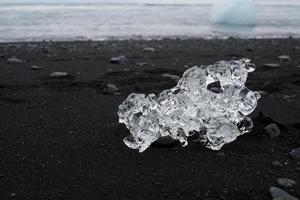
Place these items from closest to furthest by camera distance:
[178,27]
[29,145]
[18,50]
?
[29,145] < [18,50] < [178,27]

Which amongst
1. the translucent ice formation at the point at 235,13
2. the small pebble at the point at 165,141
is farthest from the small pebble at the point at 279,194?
the translucent ice formation at the point at 235,13

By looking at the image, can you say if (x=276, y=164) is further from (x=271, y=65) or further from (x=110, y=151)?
(x=271, y=65)

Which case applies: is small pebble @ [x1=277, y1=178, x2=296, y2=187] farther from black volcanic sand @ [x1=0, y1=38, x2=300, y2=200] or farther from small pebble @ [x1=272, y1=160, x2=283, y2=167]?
small pebble @ [x1=272, y1=160, x2=283, y2=167]

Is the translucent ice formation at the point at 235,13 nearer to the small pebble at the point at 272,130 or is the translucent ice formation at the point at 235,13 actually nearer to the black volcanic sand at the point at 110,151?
the black volcanic sand at the point at 110,151

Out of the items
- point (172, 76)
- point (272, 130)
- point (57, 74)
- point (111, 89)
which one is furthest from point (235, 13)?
point (272, 130)

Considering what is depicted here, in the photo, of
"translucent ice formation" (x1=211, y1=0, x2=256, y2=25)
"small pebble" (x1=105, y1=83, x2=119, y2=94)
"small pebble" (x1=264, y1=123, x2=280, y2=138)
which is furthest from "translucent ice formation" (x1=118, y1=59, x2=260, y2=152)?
"translucent ice formation" (x1=211, y1=0, x2=256, y2=25)

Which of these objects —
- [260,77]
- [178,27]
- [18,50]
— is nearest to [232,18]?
[178,27]

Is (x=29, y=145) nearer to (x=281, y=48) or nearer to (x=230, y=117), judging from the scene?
(x=230, y=117)
